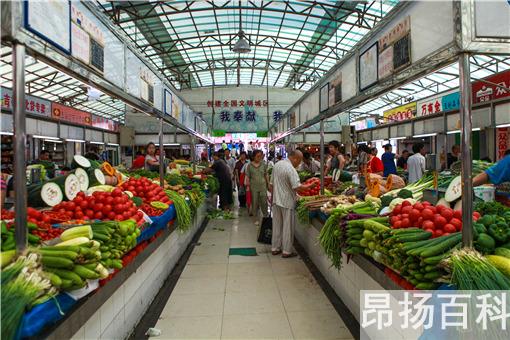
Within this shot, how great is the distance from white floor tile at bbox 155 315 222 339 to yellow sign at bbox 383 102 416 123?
11.8 metres

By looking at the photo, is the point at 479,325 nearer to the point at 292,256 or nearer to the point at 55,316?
the point at 55,316

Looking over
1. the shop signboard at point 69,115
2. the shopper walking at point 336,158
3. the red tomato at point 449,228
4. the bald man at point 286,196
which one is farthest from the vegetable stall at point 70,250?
the shop signboard at point 69,115

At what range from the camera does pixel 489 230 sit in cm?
239

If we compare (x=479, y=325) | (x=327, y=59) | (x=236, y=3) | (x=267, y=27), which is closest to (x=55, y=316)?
(x=479, y=325)

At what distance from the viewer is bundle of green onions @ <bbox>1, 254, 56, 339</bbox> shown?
166 cm

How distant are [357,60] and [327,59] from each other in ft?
61.9

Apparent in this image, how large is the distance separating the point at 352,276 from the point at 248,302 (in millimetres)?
1130

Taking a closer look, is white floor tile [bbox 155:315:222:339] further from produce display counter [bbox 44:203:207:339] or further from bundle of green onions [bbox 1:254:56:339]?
bundle of green onions [bbox 1:254:56:339]

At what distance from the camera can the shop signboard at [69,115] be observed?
12.7 m

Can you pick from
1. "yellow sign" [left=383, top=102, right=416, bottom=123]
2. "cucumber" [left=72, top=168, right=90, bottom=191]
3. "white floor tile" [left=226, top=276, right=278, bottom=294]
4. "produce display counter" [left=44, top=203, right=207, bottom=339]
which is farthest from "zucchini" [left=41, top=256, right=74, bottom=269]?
"yellow sign" [left=383, top=102, right=416, bottom=123]

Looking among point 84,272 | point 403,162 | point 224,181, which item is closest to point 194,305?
point 84,272

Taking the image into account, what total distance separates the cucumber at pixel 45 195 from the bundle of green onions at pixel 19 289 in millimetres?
1708

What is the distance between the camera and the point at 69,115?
45.4 ft

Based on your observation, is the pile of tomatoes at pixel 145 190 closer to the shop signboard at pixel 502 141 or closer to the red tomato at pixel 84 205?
the red tomato at pixel 84 205
